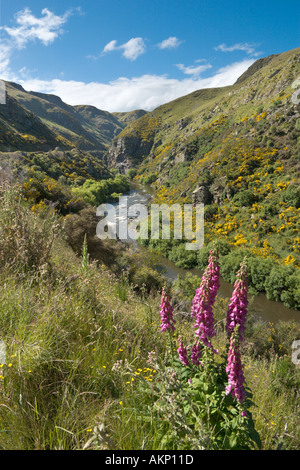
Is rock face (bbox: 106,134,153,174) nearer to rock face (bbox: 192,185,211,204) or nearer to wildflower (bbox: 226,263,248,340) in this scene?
rock face (bbox: 192,185,211,204)

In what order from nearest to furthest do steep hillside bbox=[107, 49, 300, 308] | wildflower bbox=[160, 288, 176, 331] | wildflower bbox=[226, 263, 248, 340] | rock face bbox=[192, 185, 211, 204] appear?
1. wildflower bbox=[226, 263, 248, 340]
2. wildflower bbox=[160, 288, 176, 331]
3. steep hillside bbox=[107, 49, 300, 308]
4. rock face bbox=[192, 185, 211, 204]

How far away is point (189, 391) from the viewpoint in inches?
77.3

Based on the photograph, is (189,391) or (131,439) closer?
(131,439)

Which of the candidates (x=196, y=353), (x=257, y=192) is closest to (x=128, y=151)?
(x=257, y=192)

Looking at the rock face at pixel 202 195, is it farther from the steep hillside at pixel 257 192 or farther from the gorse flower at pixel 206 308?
the gorse flower at pixel 206 308

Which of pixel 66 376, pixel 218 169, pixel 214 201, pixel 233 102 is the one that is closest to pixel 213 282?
pixel 66 376

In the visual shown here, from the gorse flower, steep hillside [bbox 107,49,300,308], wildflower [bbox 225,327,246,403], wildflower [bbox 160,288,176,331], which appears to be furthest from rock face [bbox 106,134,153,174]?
wildflower [bbox 225,327,246,403]

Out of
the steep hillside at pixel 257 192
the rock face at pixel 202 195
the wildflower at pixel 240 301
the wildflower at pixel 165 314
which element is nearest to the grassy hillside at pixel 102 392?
the wildflower at pixel 165 314

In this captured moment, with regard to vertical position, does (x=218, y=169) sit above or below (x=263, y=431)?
above

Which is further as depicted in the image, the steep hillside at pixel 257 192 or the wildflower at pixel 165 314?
the steep hillside at pixel 257 192

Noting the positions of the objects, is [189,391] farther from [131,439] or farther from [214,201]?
[214,201]

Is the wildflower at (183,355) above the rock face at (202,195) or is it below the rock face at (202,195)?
below

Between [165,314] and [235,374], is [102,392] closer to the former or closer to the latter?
[165,314]
